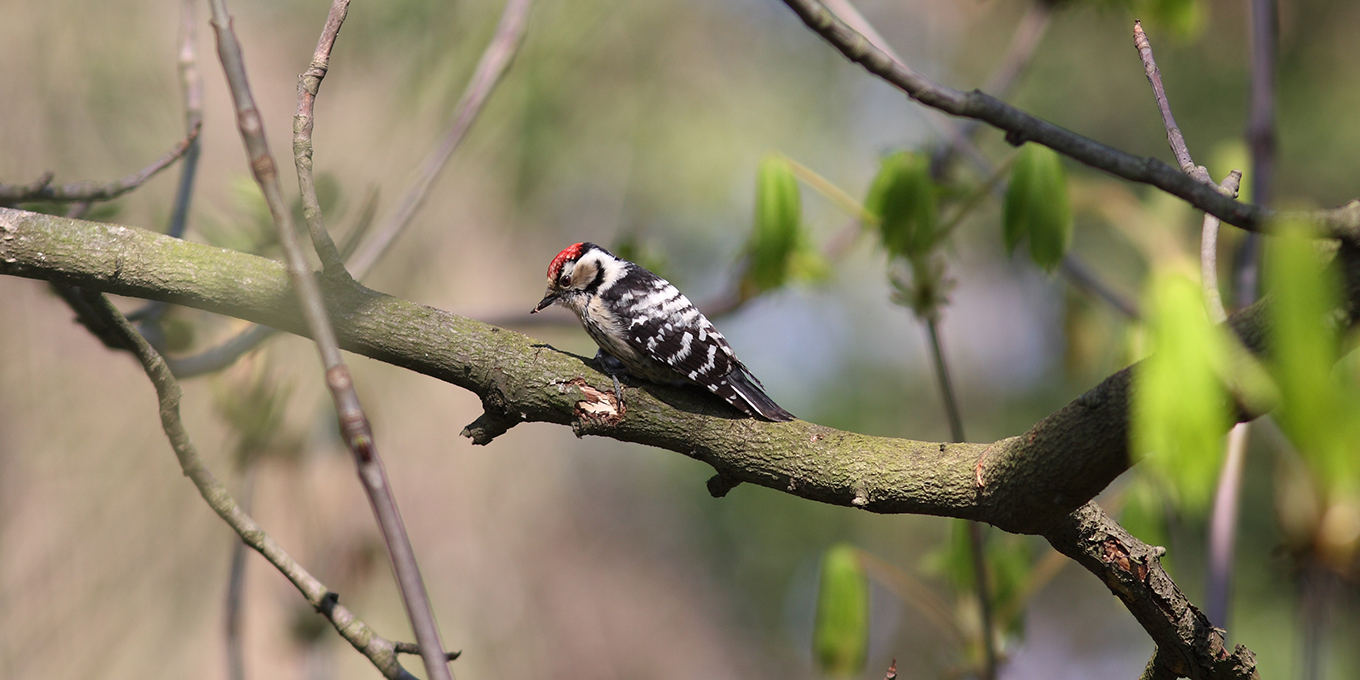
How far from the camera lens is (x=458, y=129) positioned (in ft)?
9.39

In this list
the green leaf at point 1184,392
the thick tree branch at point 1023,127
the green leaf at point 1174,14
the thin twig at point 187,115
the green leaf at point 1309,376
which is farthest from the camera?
the green leaf at point 1174,14

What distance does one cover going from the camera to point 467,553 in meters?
4.36

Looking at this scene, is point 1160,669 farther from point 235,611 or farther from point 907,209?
point 235,611

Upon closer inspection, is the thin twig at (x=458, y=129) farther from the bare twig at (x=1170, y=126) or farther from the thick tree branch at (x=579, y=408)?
the bare twig at (x=1170, y=126)

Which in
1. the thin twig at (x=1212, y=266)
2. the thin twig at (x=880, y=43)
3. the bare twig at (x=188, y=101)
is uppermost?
the thin twig at (x=880, y=43)

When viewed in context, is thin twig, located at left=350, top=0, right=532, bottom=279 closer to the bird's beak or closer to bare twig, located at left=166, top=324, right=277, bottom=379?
bare twig, located at left=166, top=324, right=277, bottom=379

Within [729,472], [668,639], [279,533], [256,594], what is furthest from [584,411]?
[668,639]

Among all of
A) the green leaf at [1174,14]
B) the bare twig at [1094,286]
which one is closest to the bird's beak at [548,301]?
the bare twig at [1094,286]

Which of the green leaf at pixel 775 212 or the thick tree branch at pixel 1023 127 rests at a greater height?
the green leaf at pixel 775 212

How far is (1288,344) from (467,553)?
13.5ft

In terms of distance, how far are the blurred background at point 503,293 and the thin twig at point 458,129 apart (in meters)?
0.43

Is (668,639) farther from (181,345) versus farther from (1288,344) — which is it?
(1288,344)

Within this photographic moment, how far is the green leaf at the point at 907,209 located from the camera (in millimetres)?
3104

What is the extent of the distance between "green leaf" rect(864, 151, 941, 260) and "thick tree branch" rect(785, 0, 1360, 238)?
1809 mm
